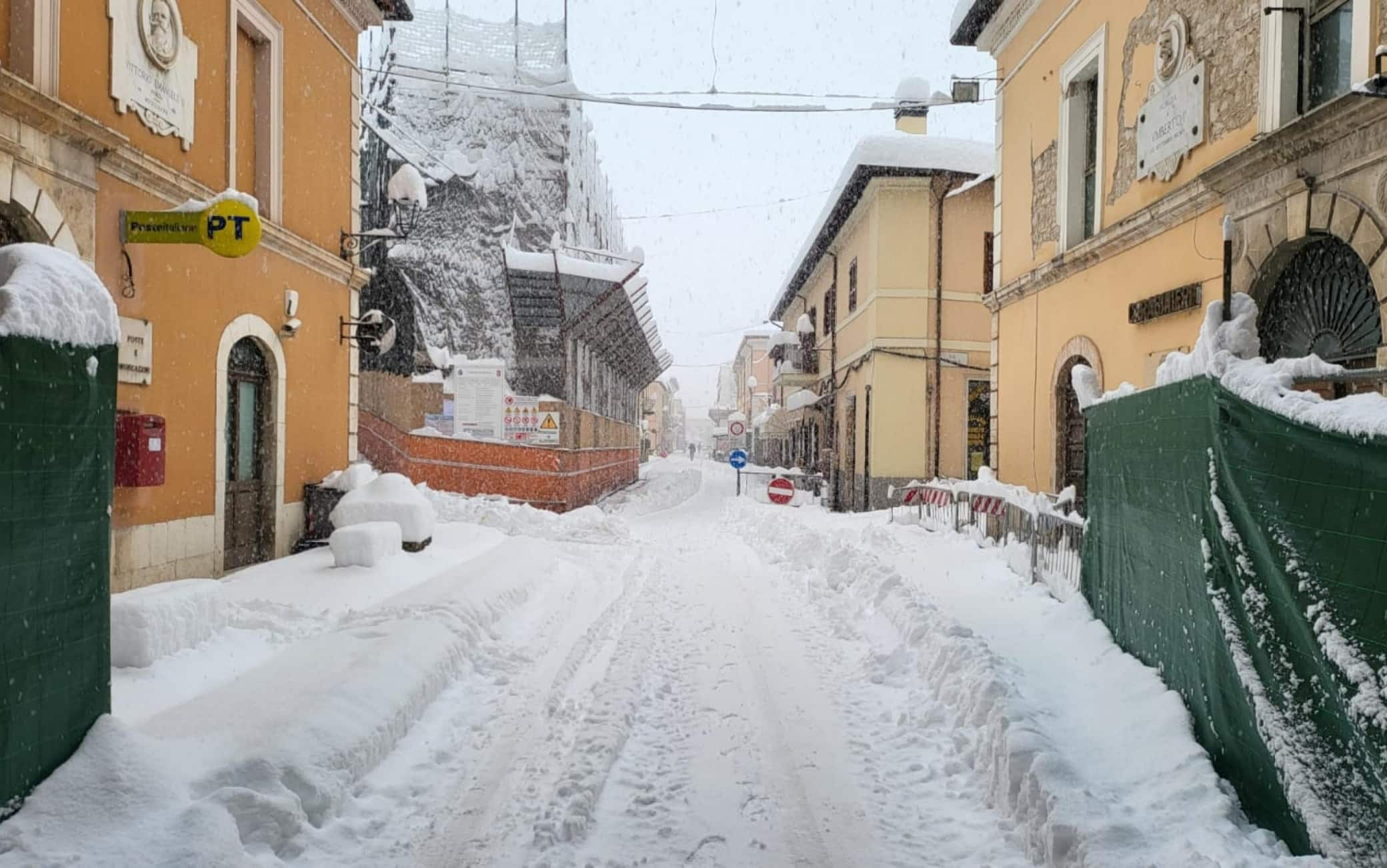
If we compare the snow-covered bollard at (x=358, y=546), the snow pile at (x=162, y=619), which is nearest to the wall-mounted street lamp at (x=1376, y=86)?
the snow pile at (x=162, y=619)

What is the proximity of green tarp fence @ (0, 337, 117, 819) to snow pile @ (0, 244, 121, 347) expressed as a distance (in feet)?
0.18

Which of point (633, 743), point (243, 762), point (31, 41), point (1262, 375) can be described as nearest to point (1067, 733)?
point (1262, 375)

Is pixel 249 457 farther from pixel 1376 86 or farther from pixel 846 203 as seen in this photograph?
pixel 846 203

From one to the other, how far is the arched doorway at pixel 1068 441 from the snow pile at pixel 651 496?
431 inches

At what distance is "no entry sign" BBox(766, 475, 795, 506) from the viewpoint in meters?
19.6

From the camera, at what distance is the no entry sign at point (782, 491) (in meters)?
19.6

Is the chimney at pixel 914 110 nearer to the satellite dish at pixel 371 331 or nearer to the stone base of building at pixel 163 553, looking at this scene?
the satellite dish at pixel 371 331

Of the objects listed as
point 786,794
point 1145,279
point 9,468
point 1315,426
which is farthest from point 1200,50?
point 9,468

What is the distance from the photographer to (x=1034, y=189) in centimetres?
1270

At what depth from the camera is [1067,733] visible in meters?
4.26

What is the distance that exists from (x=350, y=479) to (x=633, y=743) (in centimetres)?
763

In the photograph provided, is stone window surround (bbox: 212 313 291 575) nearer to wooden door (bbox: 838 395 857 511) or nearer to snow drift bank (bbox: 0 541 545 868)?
snow drift bank (bbox: 0 541 545 868)

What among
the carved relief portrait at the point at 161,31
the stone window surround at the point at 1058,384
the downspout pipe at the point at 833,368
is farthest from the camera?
the downspout pipe at the point at 833,368

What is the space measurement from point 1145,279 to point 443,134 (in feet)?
112
